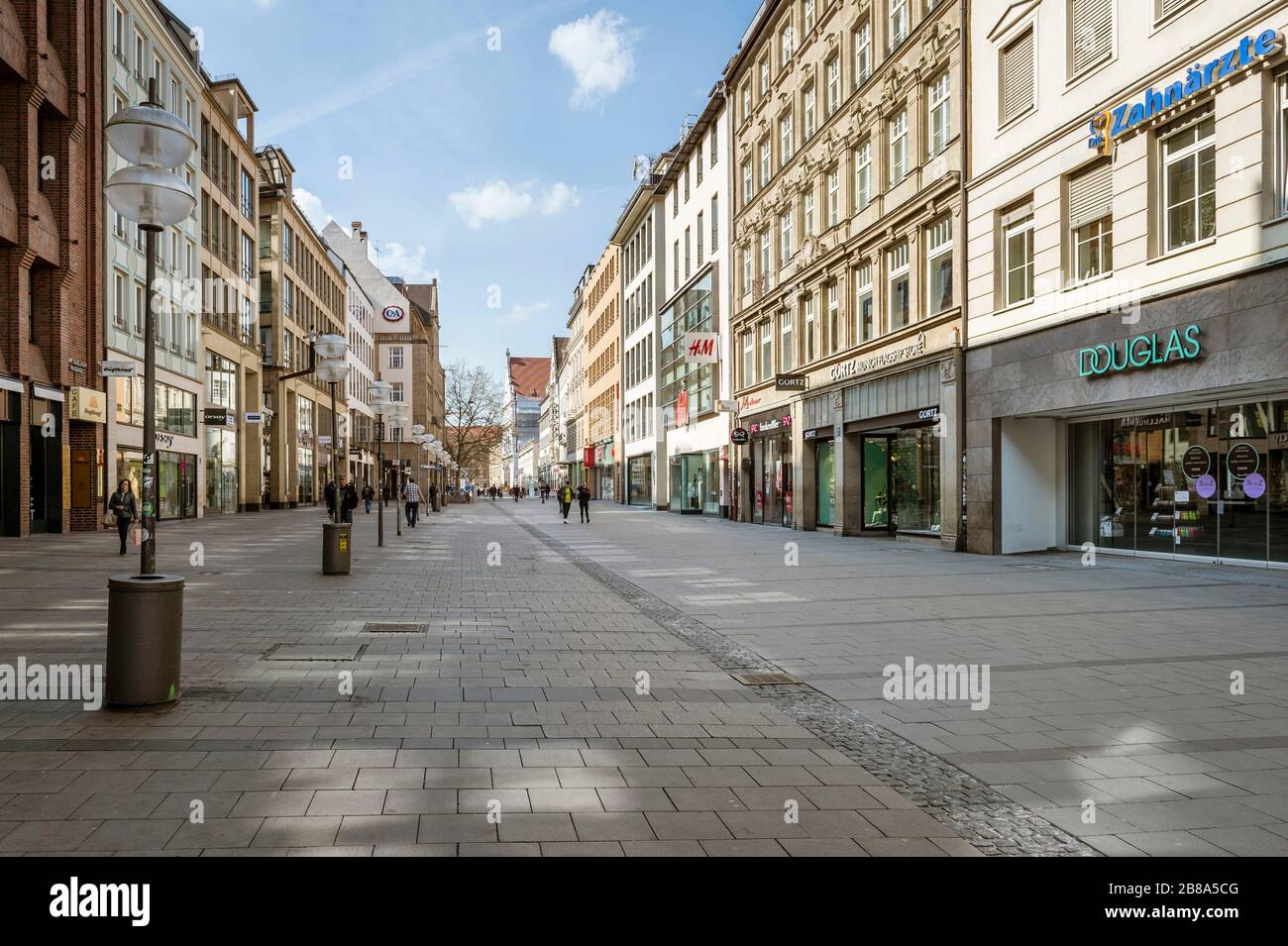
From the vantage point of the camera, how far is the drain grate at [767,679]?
7392 mm

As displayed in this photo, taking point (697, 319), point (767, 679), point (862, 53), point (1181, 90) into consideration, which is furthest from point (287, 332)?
point (767, 679)

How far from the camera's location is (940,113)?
2212 centimetres

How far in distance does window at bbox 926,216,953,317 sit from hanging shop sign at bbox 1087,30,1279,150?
5.06 m

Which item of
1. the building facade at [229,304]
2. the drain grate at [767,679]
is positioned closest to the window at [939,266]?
the drain grate at [767,679]

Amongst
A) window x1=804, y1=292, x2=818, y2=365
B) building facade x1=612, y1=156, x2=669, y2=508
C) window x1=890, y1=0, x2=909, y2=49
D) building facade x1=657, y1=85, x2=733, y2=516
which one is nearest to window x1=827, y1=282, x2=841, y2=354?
window x1=804, y1=292, x2=818, y2=365

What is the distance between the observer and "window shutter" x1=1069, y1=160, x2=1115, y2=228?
1650cm

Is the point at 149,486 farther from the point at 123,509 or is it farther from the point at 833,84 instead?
the point at 833,84

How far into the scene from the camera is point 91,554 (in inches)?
746

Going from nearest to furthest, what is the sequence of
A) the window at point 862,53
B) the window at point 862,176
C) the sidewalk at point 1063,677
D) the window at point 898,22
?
the sidewalk at point 1063,677
the window at point 898,22
the window at point 862,53
the window at point 862,176

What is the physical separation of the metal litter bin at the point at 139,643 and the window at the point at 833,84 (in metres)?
26.1

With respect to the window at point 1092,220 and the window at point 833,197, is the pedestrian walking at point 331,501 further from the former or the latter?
the window at point 833,197

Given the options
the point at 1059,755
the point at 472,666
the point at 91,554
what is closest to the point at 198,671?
the point at 472,666

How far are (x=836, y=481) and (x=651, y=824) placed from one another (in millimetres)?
24001

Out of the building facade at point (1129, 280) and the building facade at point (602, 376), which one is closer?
the building facade at point (1129, 280)
